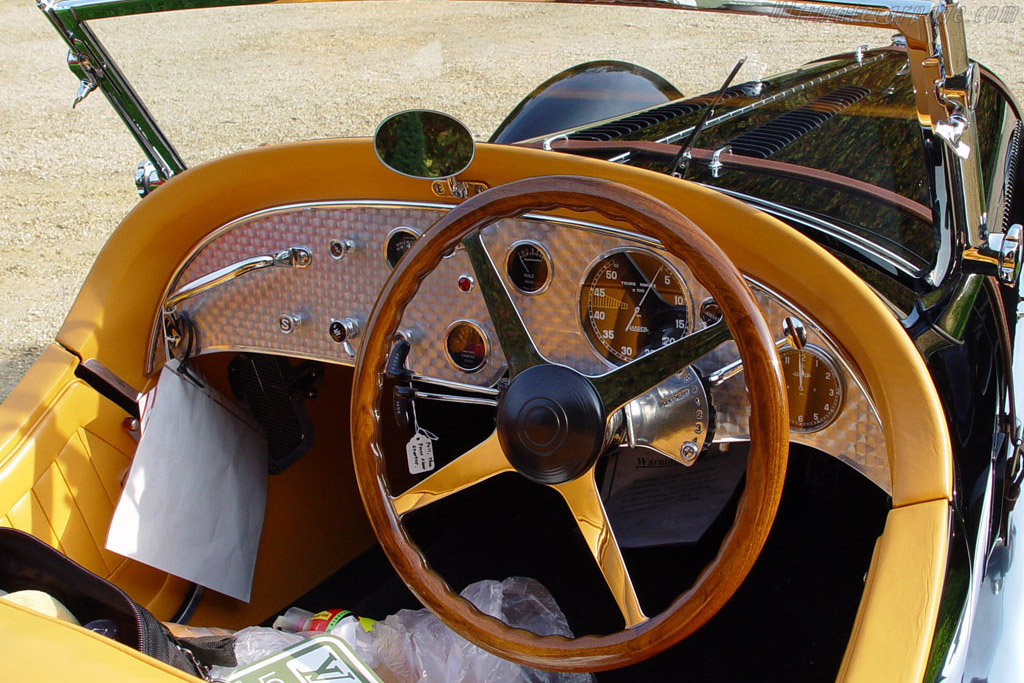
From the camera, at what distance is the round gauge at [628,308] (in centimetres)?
146

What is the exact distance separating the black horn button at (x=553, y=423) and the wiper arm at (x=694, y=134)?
2.58 ft

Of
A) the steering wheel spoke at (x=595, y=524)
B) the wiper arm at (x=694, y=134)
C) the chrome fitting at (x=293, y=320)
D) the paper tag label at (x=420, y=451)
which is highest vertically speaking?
the wiper arm at (x=694, y=134)

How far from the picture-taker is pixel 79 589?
55.7 inches

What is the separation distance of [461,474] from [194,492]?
2.60 ft

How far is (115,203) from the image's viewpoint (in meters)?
5.29

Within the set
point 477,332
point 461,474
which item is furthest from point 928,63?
point 461,474

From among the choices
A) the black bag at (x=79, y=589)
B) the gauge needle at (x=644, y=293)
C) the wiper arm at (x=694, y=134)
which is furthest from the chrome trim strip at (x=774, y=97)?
the black bag at (x=79, y=589)

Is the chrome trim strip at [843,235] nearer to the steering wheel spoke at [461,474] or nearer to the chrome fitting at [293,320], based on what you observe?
the steering wheel spoke at [461,474]

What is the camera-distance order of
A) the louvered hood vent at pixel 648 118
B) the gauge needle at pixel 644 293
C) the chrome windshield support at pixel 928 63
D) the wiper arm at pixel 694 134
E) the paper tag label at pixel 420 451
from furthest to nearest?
the louvered hood vent at pixel 648 118
the wiper arm at pixel 694 134
the paper tag label at pixel 420 451
the gauge needle at pixel 644 293
the chrome windshield support at pixel 928 63

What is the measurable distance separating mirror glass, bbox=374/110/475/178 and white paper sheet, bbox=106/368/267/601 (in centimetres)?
82

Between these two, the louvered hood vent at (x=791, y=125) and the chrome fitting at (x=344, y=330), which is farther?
the louvered hood vent at (x=791, y=125)

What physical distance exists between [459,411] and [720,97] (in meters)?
1.02

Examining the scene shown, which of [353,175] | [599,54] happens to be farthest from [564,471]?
[599,54]

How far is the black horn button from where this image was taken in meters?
1.29
